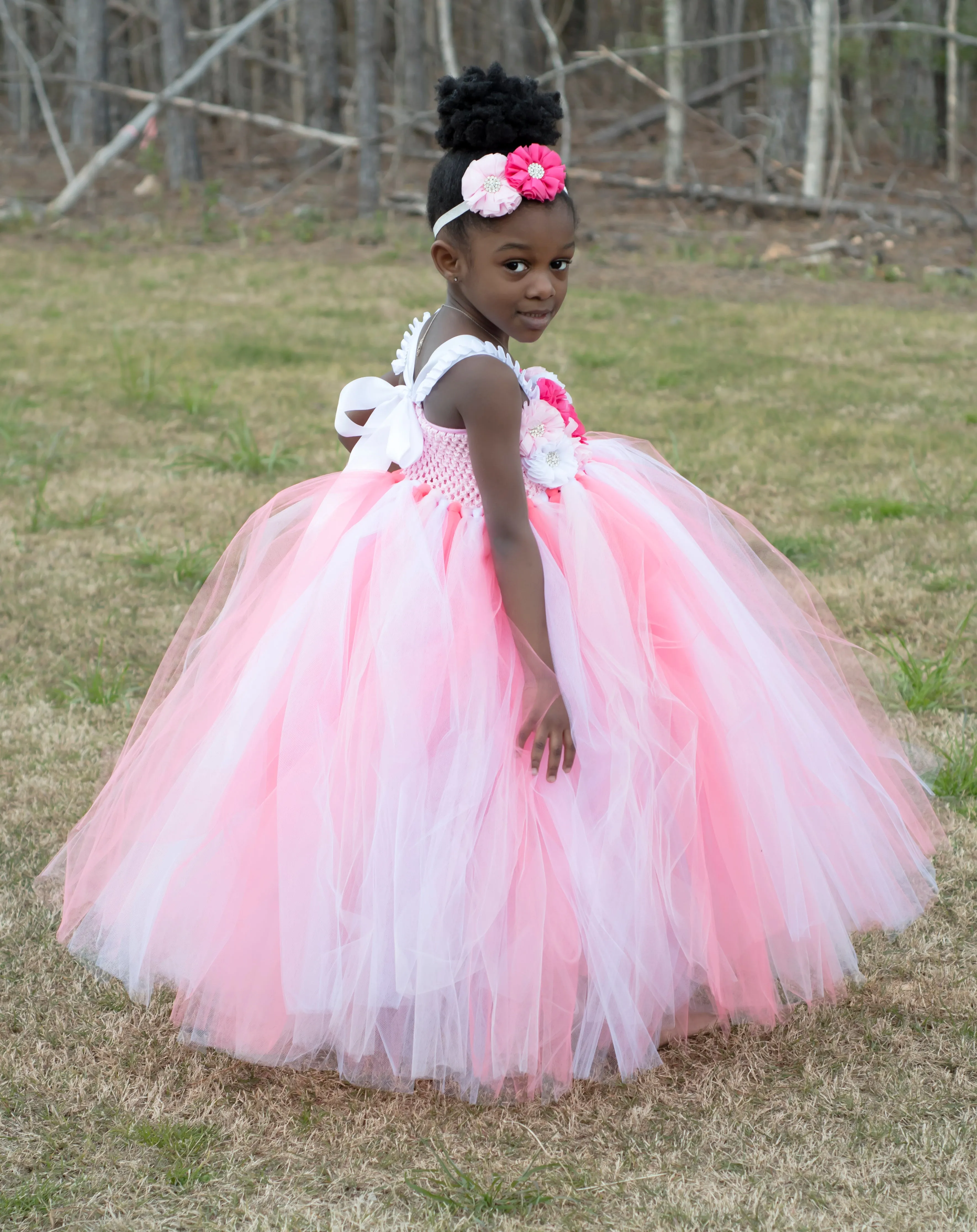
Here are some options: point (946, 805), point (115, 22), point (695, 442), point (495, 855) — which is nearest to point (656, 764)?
point (495, 855)

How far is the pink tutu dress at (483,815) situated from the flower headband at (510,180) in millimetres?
247

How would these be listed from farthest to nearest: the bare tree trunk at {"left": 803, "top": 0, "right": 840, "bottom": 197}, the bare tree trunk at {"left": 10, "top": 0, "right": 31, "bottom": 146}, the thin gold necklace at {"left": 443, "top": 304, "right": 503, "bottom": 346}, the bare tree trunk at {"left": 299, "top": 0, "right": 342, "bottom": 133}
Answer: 1. the bare tree trunk at {"left": 10, "top": 0, "right": 31, "bottom": 146}
2. the bare tree trunk at {"left": 299, "top": 0, "right": 342, "bottom": 133}
3. the bare tree trunk at {"left": 803, "top": 0, "right": 840, "bottom": 197}
4. the thin gold necklace at {"left": 443, "top": 304, "right": 503, "bottom": 346}

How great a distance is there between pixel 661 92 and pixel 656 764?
11989 mm

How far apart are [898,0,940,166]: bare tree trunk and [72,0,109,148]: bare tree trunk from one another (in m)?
10.2

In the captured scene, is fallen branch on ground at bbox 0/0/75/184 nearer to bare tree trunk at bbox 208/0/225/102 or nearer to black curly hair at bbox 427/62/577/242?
bare tree trunk at bbox 208/0/225/102

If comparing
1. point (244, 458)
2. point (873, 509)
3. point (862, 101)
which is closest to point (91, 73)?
point (244, 458)

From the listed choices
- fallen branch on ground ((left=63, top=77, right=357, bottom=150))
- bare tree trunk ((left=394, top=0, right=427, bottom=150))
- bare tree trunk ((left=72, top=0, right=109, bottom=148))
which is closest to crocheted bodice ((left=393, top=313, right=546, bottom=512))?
fallen branch on ground ((left=63, top=77, right=357, bottom=150))

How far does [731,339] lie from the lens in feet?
29.8

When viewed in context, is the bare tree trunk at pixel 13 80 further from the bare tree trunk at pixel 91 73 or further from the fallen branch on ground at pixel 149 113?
the fallen branch on ground at pixel 149 113

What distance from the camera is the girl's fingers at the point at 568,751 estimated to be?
7.66 feet

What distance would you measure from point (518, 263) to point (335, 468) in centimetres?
402

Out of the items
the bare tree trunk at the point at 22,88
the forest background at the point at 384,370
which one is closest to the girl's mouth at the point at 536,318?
the forest background at the point at 384,370

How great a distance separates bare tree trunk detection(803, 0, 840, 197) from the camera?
1248 cm

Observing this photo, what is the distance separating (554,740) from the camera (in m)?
2.32
